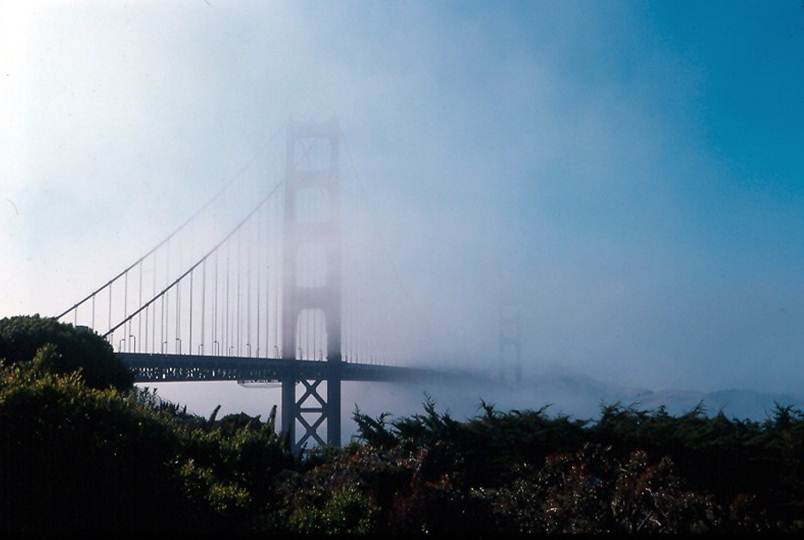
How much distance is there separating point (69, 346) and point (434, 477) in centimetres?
1415

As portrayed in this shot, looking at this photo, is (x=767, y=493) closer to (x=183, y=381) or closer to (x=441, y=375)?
(x=183, y=381)

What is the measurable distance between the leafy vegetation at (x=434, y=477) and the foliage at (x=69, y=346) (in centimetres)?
1036

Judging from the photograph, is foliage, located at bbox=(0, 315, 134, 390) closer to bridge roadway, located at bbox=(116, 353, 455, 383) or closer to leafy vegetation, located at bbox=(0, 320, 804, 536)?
bridge roadway, located at bbox=(116, 353, 455, 383)

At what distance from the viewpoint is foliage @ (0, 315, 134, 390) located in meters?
21.9

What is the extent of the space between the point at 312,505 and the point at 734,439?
4529mm

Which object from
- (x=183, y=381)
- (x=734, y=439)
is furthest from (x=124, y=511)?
(x=183, y=381)

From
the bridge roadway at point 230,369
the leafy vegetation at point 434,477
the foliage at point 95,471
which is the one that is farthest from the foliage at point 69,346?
the foliage at point 95,471

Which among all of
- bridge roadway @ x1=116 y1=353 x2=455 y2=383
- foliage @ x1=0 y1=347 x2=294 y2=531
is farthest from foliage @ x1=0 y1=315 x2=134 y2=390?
foliage @ x1=0 y1=347 x2=294 y2=531

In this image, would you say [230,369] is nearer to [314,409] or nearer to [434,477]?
[314,409]

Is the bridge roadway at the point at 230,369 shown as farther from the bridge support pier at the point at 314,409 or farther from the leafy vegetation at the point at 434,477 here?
the leafy vegetation at the point at 434,477

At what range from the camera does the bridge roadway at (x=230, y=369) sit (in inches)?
1489

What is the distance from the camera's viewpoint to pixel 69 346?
2230cm

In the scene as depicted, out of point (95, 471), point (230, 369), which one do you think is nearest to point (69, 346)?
point (95, 471)

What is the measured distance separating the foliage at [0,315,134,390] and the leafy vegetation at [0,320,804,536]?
34.0 feet
